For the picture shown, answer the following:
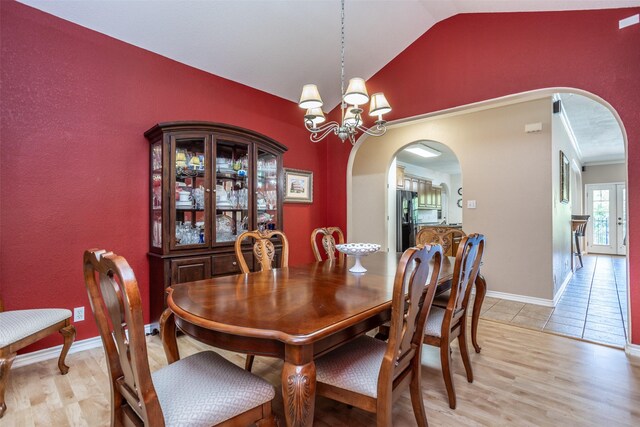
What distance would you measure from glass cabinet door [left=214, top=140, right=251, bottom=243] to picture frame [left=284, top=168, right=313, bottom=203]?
2.98 feet

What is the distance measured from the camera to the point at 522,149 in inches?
149

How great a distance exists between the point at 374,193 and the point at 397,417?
11.6ft

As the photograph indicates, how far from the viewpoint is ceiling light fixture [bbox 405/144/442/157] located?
19.6ft

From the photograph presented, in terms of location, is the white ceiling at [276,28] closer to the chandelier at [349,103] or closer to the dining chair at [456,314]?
the chandelier at [349,103]

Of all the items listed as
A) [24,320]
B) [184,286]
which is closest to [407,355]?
[184,286]

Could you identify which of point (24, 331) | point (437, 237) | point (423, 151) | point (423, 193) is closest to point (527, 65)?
point (437, 237)

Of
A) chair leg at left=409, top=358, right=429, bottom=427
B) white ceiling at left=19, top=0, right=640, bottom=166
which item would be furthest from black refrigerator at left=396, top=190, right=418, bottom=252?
chair leg at left=409, top=358, right=429, bottom=427

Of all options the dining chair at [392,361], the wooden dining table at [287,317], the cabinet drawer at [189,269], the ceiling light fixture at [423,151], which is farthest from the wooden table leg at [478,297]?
the ceiling light fixture at [423,151]

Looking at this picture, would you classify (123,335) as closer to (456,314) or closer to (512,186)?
(456,314)

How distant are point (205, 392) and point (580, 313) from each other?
3977mm

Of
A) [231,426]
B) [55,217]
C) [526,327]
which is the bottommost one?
[526,327]

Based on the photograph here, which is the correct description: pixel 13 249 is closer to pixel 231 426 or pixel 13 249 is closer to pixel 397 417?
pixel 231 426

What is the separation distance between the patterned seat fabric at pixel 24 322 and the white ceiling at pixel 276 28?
7.27 feet

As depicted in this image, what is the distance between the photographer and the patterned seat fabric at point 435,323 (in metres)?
1.78
